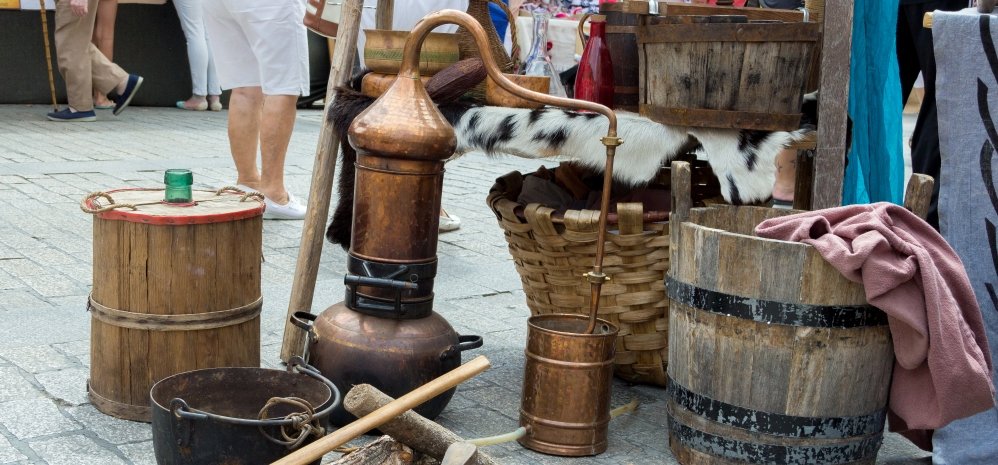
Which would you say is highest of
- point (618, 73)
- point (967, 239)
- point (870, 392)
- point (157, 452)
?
point (618, 73)

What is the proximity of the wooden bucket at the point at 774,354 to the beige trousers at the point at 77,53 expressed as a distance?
7380 mm

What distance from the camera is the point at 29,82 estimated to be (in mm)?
9891

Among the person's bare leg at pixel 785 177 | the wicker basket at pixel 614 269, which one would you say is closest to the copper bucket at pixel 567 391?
the wicker basket at pixel 614 269

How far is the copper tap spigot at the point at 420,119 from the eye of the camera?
2826mm

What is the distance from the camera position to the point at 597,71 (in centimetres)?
344

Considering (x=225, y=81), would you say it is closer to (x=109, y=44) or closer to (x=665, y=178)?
(x=665, y=178)

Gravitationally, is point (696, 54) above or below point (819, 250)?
above

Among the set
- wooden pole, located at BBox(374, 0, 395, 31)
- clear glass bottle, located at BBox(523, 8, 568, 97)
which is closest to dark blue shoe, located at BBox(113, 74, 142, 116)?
wooden pole, located at BBox(374, 0, 395, 31)

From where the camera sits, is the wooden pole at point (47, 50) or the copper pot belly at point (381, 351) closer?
the copper pot belly at point (381, 351)

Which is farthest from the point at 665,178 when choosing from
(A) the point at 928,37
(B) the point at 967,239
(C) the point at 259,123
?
(C) the point at 259,123

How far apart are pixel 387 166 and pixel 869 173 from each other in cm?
186

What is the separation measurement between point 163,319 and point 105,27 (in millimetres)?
7607

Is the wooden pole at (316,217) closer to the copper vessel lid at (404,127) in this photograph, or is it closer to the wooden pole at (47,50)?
the copper vessel lid at (404,127)

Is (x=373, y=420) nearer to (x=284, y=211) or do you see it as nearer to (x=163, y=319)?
(x=163, y=319)
